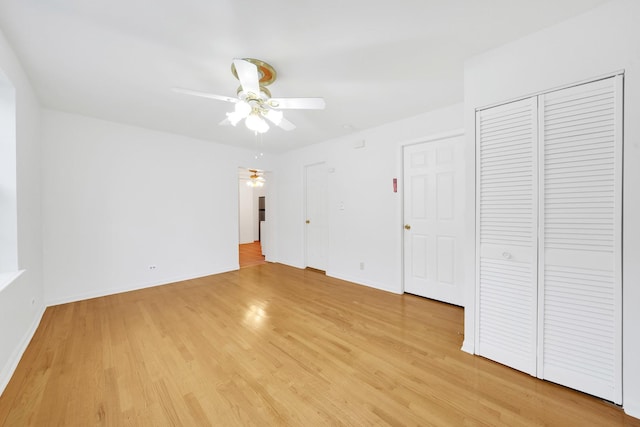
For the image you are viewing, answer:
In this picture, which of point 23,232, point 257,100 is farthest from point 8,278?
point 257,100

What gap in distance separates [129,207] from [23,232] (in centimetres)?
137

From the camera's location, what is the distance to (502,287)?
1805 mm

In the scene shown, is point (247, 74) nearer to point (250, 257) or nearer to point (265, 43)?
point (265, 43)

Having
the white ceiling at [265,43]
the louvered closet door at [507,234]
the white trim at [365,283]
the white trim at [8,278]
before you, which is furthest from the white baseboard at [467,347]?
the white trim at [8,278]

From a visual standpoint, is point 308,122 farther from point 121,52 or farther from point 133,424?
point 133,424

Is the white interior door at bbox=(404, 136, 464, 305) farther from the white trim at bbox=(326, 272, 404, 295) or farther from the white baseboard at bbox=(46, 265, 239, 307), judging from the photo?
the white baseboard at bbox=(46, 265, 239, 307)

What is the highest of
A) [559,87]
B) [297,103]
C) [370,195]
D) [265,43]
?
[265,43]

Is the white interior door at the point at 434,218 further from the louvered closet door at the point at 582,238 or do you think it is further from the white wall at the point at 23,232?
the white wall at the point at 23,232

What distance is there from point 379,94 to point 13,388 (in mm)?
3760

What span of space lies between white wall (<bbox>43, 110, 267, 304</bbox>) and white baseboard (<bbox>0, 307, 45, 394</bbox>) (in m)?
0.83

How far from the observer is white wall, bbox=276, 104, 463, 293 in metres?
3.21

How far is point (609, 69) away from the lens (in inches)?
55.9

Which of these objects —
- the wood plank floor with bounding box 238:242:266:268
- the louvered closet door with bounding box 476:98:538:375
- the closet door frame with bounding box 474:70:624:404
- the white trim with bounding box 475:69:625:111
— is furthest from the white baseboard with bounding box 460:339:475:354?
the wood plank floor with bounding box 238:242:266:268

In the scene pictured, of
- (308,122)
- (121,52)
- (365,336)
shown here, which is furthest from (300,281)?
(121,52)
